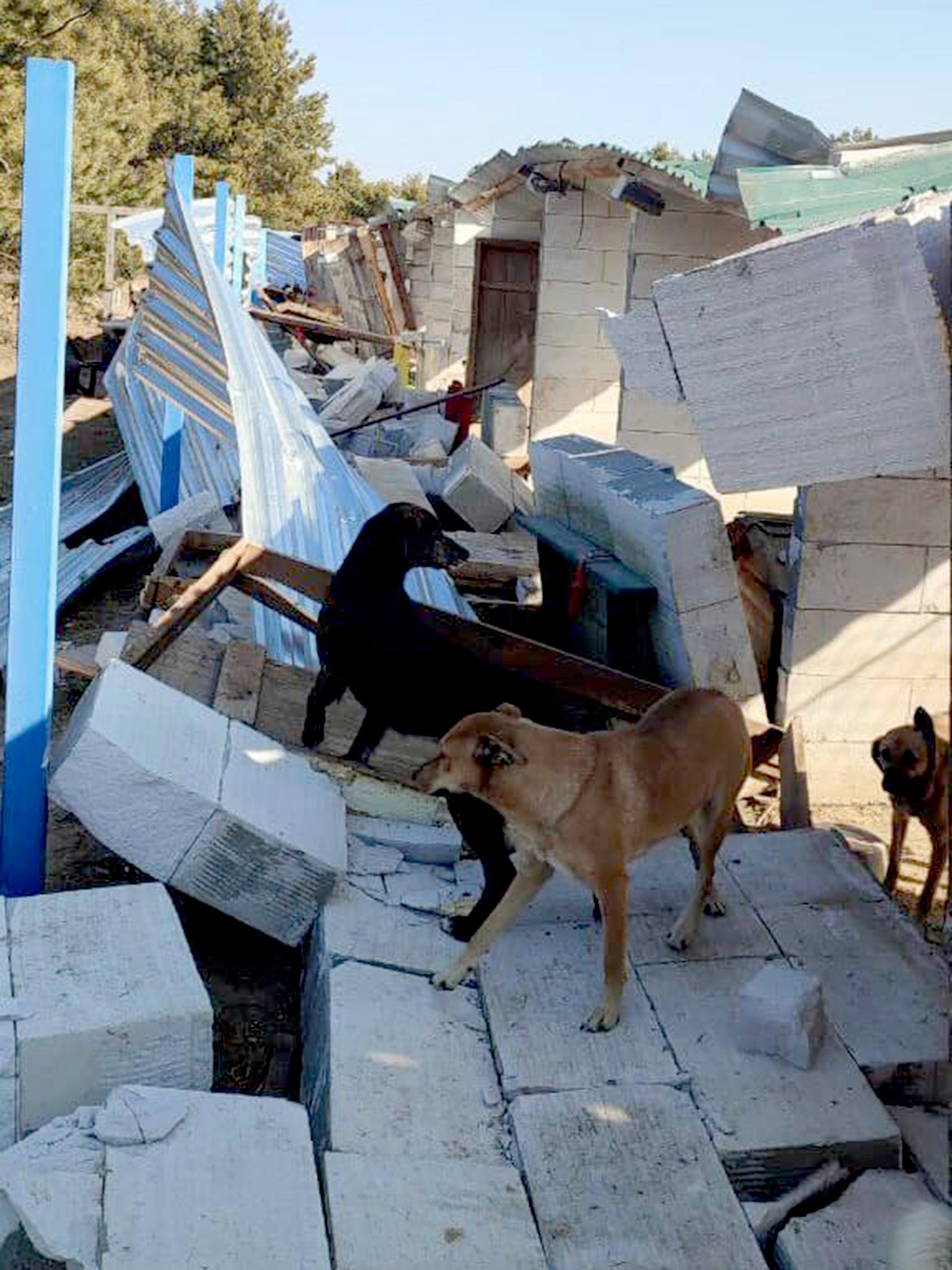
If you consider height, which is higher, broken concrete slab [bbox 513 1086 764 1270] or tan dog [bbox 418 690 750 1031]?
tan dog [bbox 418 690 750 1031]

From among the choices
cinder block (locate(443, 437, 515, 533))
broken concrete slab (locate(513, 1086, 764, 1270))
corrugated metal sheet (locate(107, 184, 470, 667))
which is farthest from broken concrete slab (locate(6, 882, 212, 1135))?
cinder block (locate(443, 437, 515, 533))

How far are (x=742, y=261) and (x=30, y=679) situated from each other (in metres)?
2.93

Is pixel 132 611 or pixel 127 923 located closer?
pixel 127 923

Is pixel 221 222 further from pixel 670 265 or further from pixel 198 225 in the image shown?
pixel 670 265

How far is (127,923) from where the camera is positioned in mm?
4512

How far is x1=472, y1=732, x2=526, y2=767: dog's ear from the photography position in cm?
449

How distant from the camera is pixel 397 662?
6.30m

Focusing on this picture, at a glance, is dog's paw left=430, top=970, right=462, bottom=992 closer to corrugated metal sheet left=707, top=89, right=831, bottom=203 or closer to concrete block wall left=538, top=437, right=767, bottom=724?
concrete block wall left=538, top=437, right=767, bottom=724

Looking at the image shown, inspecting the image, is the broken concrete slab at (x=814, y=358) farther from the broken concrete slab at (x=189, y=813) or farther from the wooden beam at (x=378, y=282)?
the wooden beam at (x=378, y=282)

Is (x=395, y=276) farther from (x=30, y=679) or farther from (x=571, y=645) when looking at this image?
(x=30, y=679)

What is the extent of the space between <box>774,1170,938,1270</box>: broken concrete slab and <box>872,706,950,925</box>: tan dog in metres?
2.00

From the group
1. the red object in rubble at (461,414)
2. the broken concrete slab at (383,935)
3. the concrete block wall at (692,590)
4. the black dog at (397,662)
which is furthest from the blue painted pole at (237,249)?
the broken concrete slab at (383,935)

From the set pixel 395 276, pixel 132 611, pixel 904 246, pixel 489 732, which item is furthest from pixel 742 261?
pixel 395 276

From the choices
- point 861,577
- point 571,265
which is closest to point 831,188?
point 861,577
